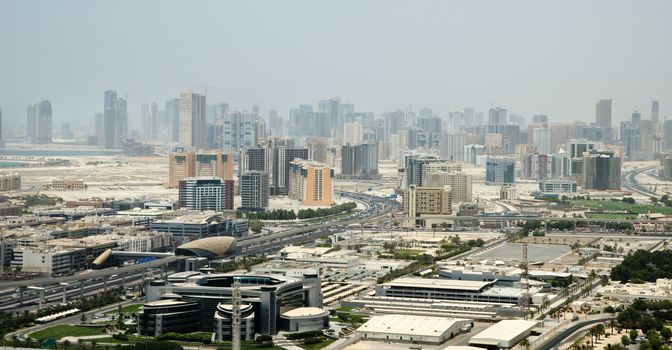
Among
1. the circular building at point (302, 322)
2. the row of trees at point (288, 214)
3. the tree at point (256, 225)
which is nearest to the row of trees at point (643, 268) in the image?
the circular building at point (302, 322)

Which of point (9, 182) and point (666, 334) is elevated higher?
point (9, 182)

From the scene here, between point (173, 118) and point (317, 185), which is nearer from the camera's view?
point (317, 185)

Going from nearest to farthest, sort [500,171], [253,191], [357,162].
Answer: [253,191], [500,171], [357,162]

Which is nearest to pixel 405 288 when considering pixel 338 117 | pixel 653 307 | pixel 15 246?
pixel 653 307

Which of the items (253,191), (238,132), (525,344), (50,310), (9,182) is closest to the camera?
(525,344)

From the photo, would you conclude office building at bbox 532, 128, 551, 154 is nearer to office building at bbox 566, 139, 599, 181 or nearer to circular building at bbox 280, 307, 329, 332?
office building at bbox 566, 139, 599, 181

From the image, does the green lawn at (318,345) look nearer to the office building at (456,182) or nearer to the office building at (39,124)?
the office building at (456,182)

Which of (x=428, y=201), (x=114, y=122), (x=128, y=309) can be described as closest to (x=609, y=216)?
(x=428, y=201)

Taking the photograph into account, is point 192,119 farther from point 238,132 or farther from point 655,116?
point 655,116
